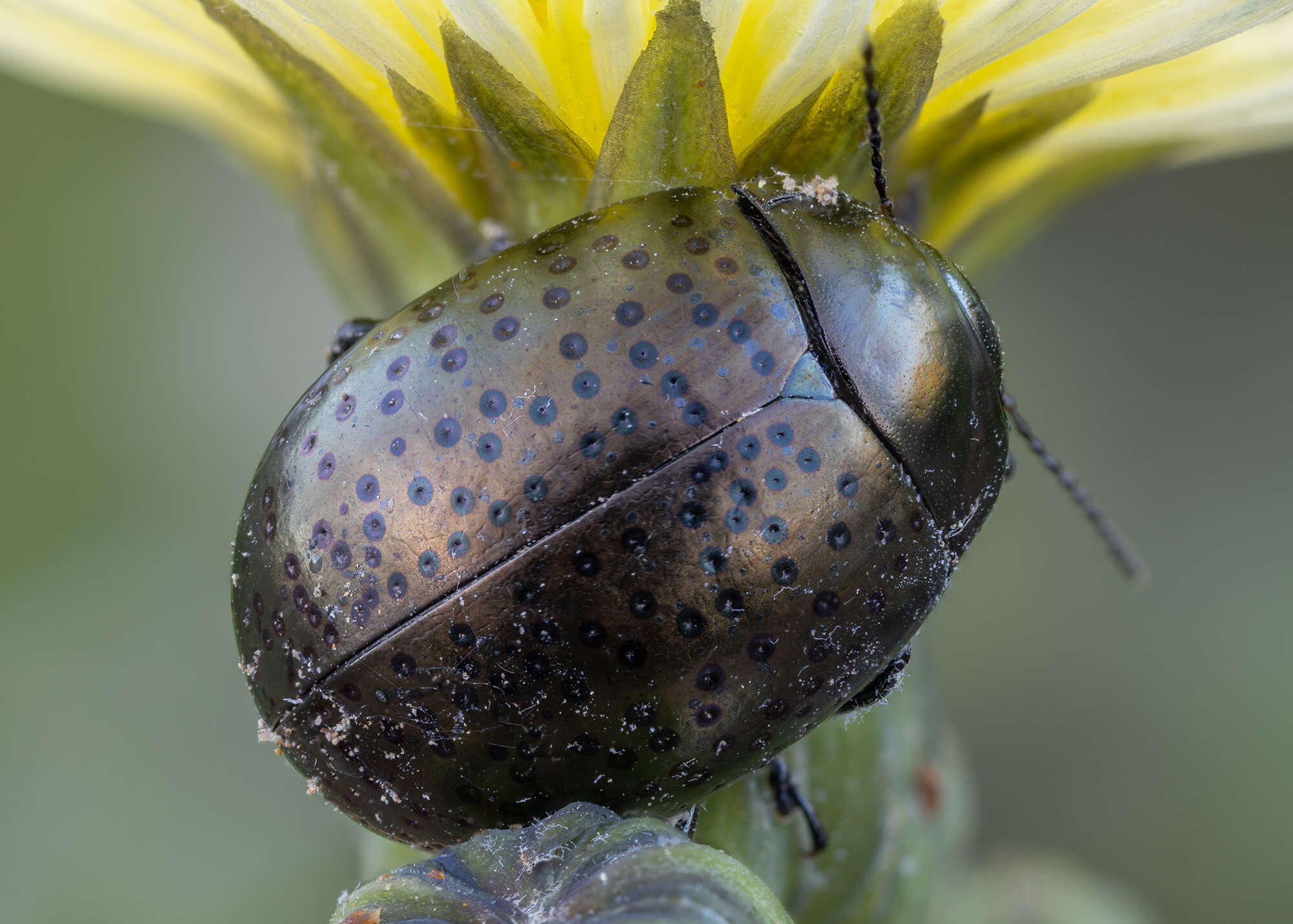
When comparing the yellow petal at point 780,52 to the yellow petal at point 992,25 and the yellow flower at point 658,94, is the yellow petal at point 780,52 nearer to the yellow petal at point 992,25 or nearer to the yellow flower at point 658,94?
the yellow flower at point 658,94

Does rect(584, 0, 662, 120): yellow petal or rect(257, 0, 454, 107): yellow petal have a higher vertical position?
rect(257, 0, 454, 107): yellow petal

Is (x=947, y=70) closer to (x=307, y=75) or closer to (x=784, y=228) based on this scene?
(x=784, y=228)

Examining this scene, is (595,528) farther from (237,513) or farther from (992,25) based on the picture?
(237,513)

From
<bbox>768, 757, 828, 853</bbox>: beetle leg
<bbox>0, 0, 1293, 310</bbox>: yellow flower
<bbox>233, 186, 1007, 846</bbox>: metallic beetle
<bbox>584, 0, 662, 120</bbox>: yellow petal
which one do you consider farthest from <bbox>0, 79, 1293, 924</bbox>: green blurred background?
<bbox>584, 0, 662, 120</bbox>: yellow petal

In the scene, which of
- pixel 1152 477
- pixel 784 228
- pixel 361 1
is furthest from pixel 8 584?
pixel 1152 477

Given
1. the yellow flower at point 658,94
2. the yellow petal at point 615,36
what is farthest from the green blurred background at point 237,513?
the yellow petal at point 615,36

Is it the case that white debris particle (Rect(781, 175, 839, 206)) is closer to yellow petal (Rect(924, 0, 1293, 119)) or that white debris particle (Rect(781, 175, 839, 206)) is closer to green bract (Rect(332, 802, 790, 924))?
yellow petal (Rect(924, 0, 1293, 119))
